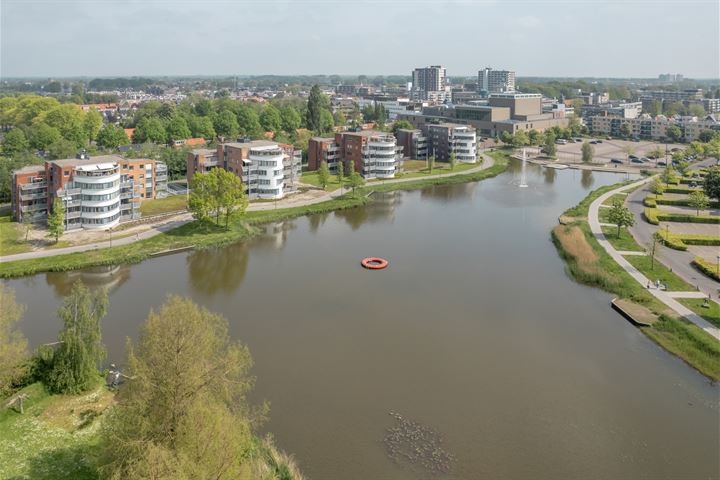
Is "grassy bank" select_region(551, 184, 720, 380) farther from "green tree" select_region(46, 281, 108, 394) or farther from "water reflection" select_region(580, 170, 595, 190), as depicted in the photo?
"green tree" select_region(46, 281, 108, 394)

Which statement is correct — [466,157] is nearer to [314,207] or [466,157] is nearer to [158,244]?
[314,207]

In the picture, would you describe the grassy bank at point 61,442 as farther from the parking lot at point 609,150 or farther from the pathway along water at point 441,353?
the parking lot at point 609,150

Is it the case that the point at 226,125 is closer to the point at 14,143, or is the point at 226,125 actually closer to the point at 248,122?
the point at 248,122

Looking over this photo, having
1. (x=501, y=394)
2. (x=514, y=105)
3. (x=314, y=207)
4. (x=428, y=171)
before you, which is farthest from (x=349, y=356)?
(x=514, y=105)

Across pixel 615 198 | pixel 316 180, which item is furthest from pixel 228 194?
pixel 615 198

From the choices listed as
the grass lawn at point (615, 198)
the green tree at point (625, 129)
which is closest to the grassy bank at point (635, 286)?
the grass lawn at point (615, 198)

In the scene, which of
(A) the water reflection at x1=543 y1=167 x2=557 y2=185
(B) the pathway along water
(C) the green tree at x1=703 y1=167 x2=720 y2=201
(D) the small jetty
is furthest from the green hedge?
(A) the water reflection at x1=543 y1=167 x2=557 y2=185
